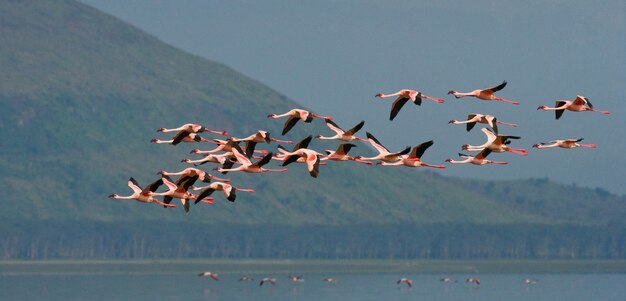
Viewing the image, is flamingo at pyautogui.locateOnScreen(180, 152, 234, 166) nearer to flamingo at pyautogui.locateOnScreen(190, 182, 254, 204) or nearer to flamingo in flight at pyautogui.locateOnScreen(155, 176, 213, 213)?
flamingo in flight at pyautogui.locateOnScreen(155, 176, 213, 213)

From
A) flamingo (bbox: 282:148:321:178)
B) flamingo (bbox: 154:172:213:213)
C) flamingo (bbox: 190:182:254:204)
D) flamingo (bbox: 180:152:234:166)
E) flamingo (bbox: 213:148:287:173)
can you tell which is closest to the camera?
flamingo (bbox: 282:148:321:178)

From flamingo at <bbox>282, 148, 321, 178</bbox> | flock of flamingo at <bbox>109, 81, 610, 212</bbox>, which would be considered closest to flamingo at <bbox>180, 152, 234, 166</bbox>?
flock of flamingo at <bbox>109, 81, 610, 212</bbox>

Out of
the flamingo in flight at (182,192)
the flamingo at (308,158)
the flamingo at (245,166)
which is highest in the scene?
the flamingo at (308,158)

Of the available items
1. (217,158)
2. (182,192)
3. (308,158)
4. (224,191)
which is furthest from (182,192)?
(308,158)

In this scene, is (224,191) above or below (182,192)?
above

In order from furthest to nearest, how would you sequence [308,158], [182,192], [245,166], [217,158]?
[217,158]
[182,192]
[245,166]
[308,158]

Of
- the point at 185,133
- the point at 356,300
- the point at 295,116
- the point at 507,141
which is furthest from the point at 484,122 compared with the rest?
the point at 356,300

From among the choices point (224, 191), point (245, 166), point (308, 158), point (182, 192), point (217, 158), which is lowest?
point (182, 192)

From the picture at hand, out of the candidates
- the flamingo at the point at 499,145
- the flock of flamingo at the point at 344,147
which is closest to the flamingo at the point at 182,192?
the flock of flamingo at the point at 344,147

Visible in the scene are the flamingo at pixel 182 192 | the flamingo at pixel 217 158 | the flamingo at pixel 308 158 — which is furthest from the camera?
the flamingo at pixel 217 158

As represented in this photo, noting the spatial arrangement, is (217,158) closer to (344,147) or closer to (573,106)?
(344,147)

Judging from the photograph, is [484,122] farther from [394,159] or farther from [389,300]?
[389,300]

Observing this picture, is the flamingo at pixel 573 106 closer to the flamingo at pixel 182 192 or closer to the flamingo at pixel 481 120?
the flamingo at pixel 481 120

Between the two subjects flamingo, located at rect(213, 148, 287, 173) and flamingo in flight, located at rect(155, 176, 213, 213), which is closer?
flamingo, located at rect(213, 148, 287, 173)
